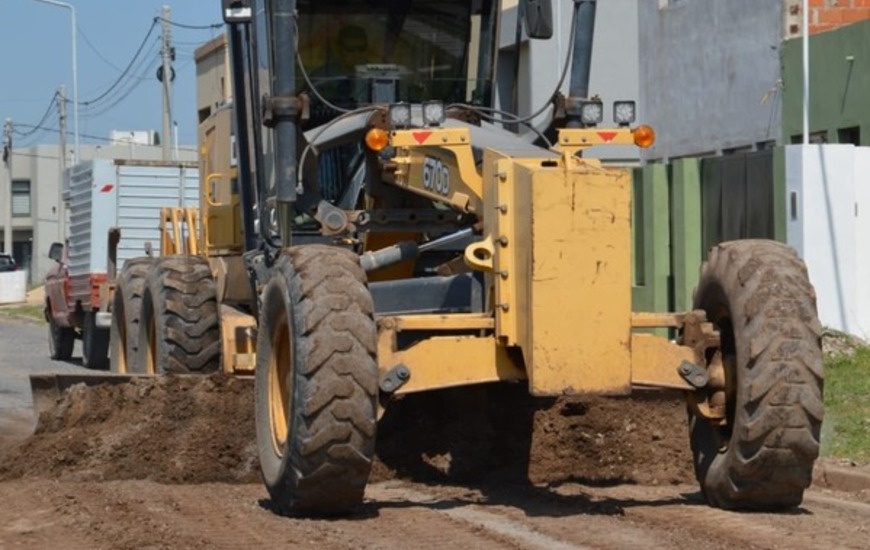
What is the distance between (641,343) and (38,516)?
323 centimetres

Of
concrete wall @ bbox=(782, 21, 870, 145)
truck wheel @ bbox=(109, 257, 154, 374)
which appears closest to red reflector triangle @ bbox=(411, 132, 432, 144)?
truck wheel @ bbox=(109, 257, 154, 374)

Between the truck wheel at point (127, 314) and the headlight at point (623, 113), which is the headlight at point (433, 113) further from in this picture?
the truck wheel at point (127, 314)

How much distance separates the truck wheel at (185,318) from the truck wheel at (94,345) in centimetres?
1040

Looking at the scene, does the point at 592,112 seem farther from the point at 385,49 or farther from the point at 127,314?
the point at 127,314

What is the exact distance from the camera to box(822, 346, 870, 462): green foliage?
40.7ft

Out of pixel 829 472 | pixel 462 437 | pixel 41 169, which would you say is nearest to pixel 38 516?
pixel 462 437

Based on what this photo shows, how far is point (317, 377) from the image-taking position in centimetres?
898

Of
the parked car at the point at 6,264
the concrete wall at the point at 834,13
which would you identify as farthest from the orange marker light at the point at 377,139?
the parked car at the point at 6,264

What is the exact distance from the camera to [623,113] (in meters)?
10.3

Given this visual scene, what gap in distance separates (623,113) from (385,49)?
193cm

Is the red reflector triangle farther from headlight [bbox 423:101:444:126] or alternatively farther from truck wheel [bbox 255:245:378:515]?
truck wheel [bbox 255:245:378:515]

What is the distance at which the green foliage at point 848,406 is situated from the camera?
12406mm

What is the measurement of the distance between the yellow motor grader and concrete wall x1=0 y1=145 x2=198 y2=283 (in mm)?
73390

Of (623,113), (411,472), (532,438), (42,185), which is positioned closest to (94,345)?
(411,472)
